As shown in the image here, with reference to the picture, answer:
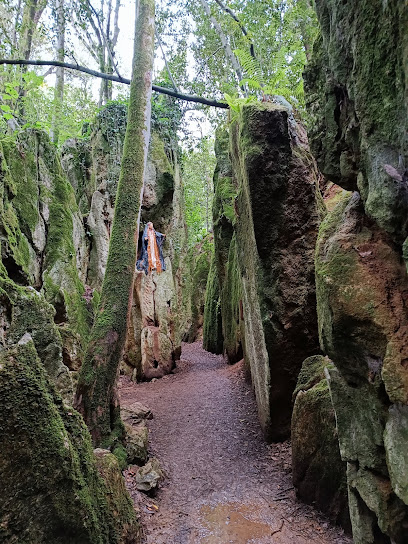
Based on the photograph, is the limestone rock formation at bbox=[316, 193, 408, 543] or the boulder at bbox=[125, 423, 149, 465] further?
the boulder at bbox=[125, 423, 149, 465]

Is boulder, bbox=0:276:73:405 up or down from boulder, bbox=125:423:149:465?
up

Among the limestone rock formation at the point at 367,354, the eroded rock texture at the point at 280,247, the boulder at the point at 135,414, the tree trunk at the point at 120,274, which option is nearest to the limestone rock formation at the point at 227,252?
the tree trunk at the point at 120,274

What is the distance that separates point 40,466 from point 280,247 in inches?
169

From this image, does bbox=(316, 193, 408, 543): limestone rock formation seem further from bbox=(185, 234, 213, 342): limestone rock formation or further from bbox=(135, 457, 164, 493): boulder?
bbox=(185, 234, 213, 342): limestone rock formation

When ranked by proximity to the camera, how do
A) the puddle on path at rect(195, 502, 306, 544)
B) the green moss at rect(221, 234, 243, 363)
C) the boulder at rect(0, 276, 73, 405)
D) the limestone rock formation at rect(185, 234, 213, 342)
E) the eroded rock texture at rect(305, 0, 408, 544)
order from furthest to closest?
the limestone rock formation at rect(185, 234, 213, 342), the green moss at rect(221, 234, 243, 363), the boulder at rect(0, 276, 73, 405), the puddle on path at rect(195, 502, 306, 544), the eroded rock texture at rect(305, 0, 408, 544)

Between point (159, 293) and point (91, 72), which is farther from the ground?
point (91, 72)

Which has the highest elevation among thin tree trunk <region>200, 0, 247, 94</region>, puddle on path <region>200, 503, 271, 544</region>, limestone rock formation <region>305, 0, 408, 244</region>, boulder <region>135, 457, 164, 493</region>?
thin tree trunk <region>200, 0, 247, 94</region>

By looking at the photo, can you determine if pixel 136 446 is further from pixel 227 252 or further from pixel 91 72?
pixel 227 252

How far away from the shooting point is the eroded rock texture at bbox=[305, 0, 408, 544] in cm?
189

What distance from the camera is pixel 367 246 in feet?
7.91

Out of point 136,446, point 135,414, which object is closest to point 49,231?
point 135,414

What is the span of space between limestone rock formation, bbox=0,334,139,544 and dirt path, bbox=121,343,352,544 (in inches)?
51.3

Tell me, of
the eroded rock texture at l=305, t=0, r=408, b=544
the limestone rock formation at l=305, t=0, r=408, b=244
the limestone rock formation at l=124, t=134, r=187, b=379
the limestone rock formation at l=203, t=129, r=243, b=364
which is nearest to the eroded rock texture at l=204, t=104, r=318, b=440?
the eroded rock texture at l=305, t=0, r=408, b=544

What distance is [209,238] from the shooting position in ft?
68.2
